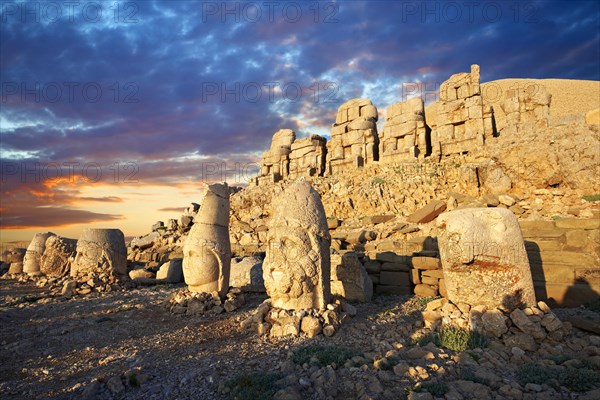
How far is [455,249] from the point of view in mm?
5781

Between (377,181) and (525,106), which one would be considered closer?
(525,106)

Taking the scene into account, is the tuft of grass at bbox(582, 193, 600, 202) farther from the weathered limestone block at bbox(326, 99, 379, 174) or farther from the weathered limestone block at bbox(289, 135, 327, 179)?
the weathered limestone block at bbox(289, 135, 327, 179)

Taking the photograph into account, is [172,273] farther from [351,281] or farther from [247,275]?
[351,281]

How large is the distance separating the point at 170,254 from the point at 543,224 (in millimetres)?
14607

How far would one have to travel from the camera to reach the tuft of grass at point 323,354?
4.18m

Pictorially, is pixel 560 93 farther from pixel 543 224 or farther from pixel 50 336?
pixel 50 336

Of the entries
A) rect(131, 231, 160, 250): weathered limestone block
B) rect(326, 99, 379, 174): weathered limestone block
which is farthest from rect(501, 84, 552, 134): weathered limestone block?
rect(131, 231, 160, 250): weathered limestone block

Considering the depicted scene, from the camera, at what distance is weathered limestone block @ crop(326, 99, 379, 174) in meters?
23.1

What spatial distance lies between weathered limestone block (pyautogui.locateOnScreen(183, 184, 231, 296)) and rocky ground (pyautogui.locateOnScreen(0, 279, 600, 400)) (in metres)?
0.98

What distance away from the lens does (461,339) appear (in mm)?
4797

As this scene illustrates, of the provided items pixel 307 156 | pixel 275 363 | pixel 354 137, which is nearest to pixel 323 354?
pixel 275 363

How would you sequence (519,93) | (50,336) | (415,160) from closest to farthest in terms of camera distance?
(50,336) → (519,93) → (415,160)

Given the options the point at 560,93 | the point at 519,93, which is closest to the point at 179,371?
the point at 519,93

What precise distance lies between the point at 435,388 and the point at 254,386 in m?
1.84
